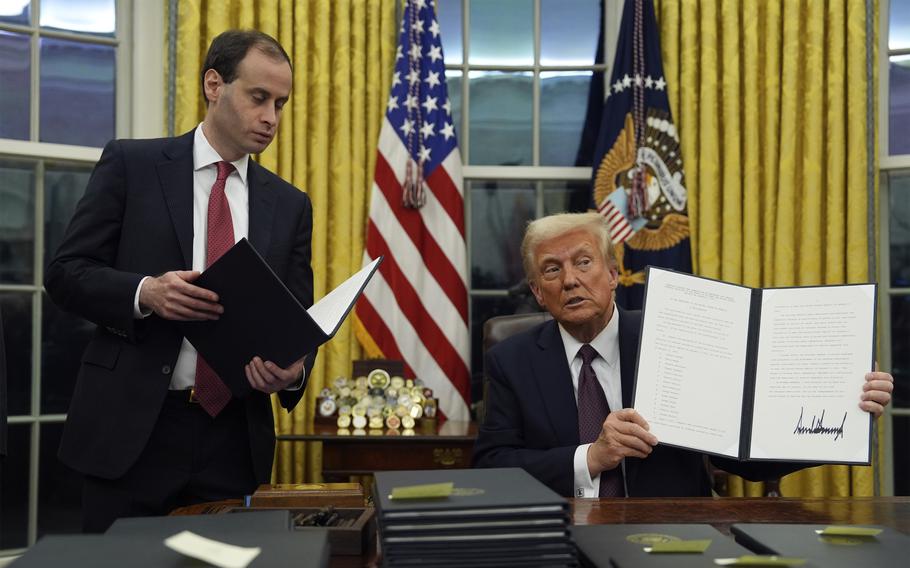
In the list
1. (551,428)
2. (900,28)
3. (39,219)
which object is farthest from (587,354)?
(900,28)

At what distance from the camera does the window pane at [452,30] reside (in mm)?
4703

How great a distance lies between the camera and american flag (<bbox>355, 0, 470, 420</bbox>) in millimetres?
4246

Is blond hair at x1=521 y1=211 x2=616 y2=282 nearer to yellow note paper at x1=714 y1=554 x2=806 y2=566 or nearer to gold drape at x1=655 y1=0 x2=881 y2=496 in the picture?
yellow note paper at x1=714 y1=554 x2=806 y2=566

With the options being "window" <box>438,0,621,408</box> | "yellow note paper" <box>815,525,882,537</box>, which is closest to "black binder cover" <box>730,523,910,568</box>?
"yellow note paper" <box>815,525,882,537</box>

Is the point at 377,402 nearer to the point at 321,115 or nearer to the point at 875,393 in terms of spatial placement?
the point at 321,115

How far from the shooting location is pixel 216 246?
2.19 m

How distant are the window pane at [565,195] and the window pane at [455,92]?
0.50 m

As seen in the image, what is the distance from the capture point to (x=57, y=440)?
4.09 meters

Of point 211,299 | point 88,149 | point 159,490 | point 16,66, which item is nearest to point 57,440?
point 88,149

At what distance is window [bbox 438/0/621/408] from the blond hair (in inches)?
91.9

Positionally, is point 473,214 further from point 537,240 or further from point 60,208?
point 537,240

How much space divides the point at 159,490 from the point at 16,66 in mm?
2691

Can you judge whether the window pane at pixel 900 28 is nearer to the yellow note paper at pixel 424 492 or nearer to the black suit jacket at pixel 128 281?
the black suit jacket at pixel 128 281

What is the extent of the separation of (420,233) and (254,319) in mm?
A: 2450
